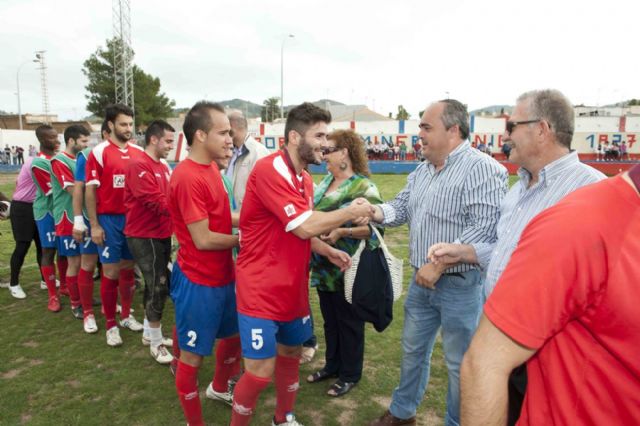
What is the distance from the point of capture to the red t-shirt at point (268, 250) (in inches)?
104

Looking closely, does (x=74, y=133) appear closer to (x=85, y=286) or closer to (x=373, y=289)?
(x=85, y=286)

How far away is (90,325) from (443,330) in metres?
4.15

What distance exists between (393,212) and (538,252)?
223cm

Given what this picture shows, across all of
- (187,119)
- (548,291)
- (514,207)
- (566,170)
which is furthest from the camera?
(187,119)

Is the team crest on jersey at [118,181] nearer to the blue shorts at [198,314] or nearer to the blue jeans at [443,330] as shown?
the blue shorts at [198,314]

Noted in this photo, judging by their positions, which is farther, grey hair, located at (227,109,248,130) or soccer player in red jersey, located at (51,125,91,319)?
soccer player in red jersey, located at (51,125,91,319)

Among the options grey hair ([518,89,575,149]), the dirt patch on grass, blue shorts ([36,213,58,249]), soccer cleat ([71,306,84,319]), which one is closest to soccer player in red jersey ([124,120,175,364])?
the dirt patch on grass

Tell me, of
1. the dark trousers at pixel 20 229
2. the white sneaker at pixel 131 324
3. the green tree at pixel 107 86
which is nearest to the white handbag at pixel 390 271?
the white sneaker at pixel 131 324

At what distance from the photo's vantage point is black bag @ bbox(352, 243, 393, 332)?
10.3ft

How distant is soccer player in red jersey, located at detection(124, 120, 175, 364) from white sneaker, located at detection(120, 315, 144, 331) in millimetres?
680

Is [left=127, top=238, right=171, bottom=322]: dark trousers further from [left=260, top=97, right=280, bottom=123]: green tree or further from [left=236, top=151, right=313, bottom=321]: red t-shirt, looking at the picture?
[left=260, top=97, right=280, bottom=123]: green tree

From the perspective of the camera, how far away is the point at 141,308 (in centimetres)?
588

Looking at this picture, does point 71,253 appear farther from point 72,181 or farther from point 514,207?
point 514,207

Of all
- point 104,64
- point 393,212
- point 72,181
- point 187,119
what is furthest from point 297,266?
point 104,64
